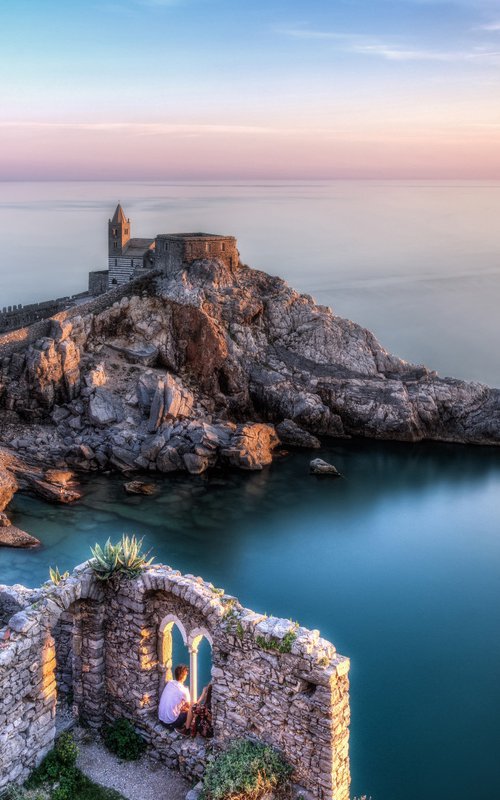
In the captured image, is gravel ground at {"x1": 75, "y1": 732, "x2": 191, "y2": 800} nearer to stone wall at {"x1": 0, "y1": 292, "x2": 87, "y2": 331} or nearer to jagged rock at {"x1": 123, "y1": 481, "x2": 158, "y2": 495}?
jagged rock at {"x1": 123, "y1": 481, "x2": 158, "y2": 495}

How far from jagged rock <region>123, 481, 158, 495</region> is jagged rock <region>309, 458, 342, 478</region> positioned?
7473 mm

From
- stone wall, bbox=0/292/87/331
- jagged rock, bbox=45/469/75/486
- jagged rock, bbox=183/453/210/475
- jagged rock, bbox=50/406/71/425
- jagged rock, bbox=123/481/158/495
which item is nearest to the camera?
jagged rock, bbox=123/481/158/495

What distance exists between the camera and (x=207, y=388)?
3941 centimetres

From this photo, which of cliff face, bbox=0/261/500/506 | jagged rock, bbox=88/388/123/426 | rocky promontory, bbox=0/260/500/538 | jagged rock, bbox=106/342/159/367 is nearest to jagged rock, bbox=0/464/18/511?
rocky promontory, bbox=0/260/500/538

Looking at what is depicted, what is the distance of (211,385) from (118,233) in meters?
12.8

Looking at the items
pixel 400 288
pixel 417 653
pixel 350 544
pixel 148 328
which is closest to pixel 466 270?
pixel 400 288

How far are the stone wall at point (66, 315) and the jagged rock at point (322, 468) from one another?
14371 mm

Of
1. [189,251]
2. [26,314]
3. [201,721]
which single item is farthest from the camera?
[189,251]

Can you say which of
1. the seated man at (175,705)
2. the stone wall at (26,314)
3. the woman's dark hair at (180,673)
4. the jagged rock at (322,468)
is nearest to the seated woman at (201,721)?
the seated man at (175,705)

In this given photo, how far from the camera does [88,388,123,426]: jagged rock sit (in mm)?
35438

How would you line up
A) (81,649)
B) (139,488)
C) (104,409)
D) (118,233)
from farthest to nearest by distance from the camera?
(118,233) → (104,409) → (139,488) → (81,649)

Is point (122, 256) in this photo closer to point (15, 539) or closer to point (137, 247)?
point (137, 247)

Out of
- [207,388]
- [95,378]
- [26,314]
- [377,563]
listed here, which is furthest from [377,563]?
[26,314]

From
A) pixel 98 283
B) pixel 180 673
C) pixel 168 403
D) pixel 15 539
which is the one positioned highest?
pixel 98 283
